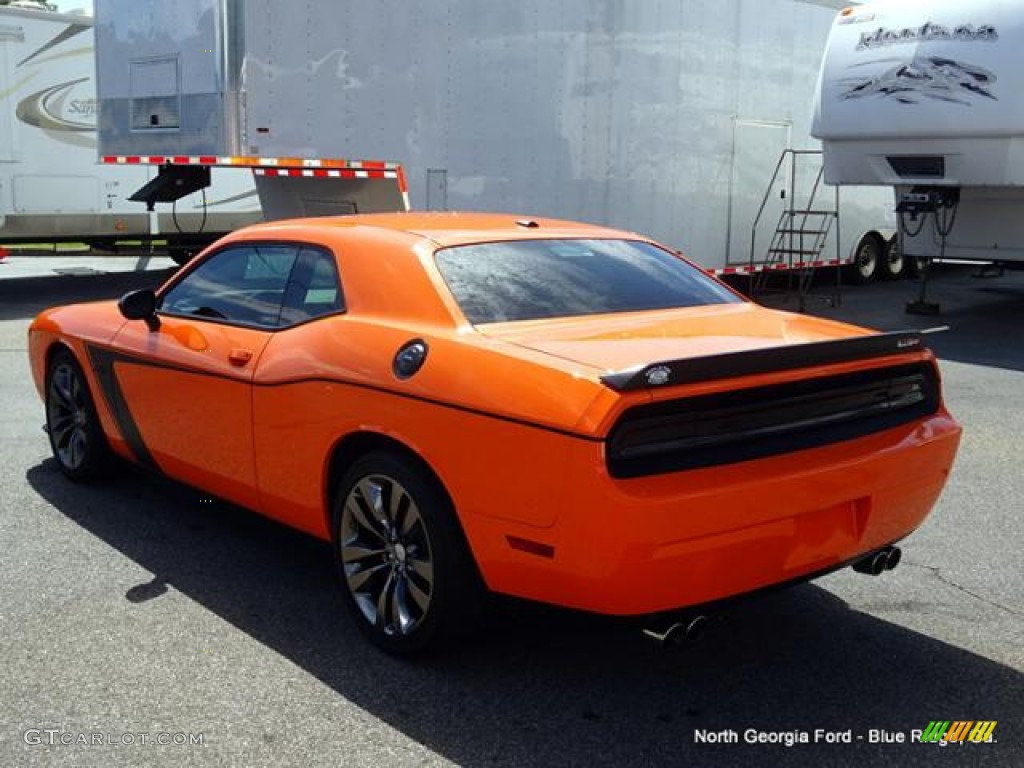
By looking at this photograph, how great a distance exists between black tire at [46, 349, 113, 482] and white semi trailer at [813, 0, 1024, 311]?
8.98m

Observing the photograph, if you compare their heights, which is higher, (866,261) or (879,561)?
(866,261)

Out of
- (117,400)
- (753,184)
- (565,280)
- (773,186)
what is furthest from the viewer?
(773,186)

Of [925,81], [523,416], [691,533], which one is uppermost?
[925,81]

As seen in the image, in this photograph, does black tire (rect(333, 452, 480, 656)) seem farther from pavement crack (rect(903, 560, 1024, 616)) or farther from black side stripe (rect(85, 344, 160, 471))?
pavement crack (rect(903, 560, 1024, 616))

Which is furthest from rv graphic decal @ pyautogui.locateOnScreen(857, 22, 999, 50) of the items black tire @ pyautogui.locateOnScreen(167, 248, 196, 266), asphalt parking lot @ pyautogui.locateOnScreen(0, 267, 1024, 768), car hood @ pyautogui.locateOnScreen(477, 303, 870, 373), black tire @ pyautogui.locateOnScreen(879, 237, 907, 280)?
black tire @ pyautogui.locateOnScreen(167, 248, 196, 266)

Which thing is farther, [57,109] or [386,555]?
[57,109]

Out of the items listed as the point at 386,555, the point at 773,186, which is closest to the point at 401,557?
the point at 386,555

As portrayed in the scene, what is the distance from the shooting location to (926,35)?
36.7 ft

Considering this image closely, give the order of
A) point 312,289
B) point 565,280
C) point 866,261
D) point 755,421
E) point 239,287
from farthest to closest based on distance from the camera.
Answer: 1. point 866,261
2. point 239,287
3. point 312,289
4. point 565,280
5. point 755,421

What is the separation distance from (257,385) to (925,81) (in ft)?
30.5

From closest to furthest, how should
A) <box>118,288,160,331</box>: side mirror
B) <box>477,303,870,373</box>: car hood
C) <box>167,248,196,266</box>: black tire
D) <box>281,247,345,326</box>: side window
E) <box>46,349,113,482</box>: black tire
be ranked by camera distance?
<box>477,303,870,373</box>: car hood < <box>281,247,345,326</box>: side window < <box>118,288,160,331</box>: side mirror < <box>46,349,113,482</box>: black tire < <box>167,248,196,266</box>: black tire

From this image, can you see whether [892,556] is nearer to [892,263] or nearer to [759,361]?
[759,361]

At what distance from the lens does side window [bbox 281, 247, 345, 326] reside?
4164mm

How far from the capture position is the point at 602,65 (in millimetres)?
11414
